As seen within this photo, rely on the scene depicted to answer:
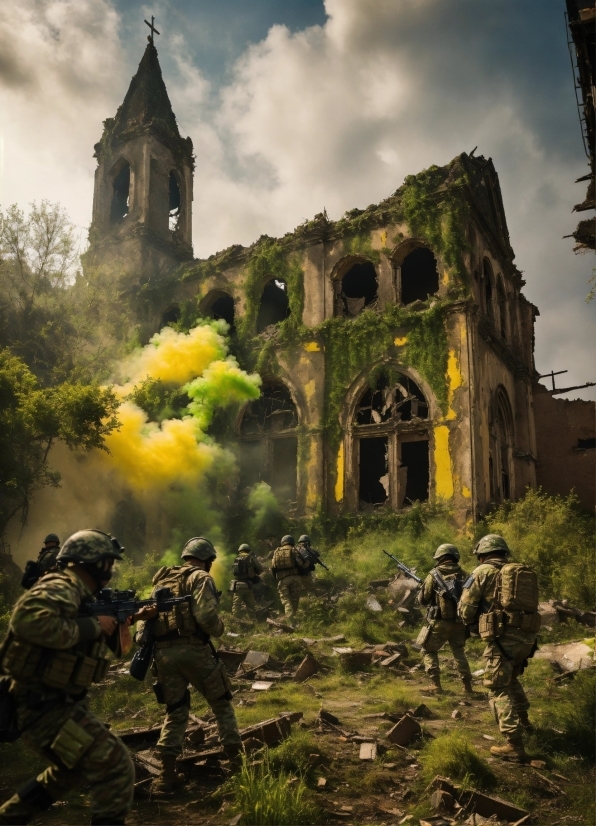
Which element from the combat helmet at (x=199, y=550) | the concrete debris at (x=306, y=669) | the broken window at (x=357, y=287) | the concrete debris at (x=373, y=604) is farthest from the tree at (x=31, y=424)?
the combat helmet at (x=199, y=550)

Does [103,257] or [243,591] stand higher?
[103,257]

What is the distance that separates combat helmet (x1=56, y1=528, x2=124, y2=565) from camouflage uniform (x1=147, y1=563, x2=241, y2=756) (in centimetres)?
146

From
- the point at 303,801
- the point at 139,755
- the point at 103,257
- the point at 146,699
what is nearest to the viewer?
the point at 303,801

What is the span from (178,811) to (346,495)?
13.2 m

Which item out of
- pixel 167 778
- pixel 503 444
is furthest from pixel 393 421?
pixel 167 778

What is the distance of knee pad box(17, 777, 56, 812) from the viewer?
340 cm

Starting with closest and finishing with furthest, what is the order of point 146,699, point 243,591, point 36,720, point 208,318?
point 36,720, point 146,699, point 243,591, point 208,318

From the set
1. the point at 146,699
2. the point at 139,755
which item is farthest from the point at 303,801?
the point at 146,699

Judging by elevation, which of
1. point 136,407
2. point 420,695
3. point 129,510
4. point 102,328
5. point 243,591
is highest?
point 102,328

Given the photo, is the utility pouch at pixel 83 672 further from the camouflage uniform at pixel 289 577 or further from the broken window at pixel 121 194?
the broken window at pixel 121 194

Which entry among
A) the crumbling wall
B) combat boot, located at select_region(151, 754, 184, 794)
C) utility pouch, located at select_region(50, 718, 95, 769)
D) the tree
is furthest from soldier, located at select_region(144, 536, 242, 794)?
the crumbling wall

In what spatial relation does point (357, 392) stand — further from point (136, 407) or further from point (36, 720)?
point (36, 720)

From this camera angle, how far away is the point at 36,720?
3402 millimetres

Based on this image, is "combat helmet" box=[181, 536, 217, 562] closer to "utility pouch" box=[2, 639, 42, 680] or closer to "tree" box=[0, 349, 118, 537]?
"utility pouch" box=[2, 639, 42, 680]
